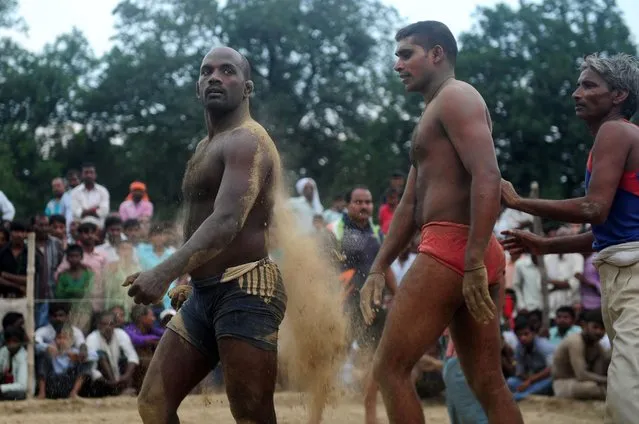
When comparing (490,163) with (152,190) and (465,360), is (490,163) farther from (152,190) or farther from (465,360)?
(152,190)

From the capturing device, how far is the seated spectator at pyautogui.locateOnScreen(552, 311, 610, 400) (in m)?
10.1

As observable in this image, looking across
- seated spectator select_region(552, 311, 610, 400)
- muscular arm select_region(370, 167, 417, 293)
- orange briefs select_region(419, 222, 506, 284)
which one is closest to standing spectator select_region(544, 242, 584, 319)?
seated spectator select_region(552, 311, 610, 400)

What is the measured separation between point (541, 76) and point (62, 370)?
94.0ft

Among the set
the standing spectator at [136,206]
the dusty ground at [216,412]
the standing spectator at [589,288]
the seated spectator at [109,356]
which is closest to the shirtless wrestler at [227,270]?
the dusty ground at [216,412]

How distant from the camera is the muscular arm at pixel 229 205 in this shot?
433 centimetres

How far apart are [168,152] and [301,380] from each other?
30210mm

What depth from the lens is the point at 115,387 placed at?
1001cm

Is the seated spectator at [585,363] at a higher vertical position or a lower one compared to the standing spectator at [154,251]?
lower

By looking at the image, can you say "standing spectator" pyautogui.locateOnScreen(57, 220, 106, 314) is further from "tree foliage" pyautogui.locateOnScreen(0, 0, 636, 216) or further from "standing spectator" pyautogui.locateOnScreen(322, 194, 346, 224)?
"tree foliage" pyautogui.locateOnScreen(0, 0, 636, 216)

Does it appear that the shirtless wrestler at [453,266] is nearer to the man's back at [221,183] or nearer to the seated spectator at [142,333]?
the man's back at [221,183]

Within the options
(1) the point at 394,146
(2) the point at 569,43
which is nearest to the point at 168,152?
(1) the point at 394,146

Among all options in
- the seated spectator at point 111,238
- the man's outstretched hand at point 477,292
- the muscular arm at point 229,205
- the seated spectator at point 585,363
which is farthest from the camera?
the seated spectator at point 111,238

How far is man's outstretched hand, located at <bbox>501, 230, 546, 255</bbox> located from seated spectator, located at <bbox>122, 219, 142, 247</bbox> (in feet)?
21.2

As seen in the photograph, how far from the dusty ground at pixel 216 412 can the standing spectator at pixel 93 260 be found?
41.9 inches
